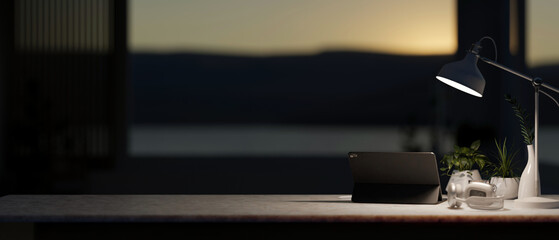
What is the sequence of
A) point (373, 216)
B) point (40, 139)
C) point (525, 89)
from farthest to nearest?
point (40, 139), point (525, 89), point (373, 216)

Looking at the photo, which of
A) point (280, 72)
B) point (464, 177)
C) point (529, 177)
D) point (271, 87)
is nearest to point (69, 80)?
point (271, 87)

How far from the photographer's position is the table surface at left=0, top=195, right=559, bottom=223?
221 cm

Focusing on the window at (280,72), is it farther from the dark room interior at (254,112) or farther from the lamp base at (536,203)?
the lamp base at (536,203)

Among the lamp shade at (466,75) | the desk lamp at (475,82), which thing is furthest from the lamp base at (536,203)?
the lamp shade at (466,75)

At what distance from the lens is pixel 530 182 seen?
2477 millimetres

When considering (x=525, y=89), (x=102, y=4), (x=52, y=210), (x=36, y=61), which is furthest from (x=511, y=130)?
(x=52, y=210)

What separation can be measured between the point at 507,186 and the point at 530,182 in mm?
163

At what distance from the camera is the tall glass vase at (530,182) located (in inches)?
96.7

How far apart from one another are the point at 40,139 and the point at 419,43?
5.02 metres

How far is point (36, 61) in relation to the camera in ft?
24.5

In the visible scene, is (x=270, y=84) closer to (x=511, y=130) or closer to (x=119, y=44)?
(x=119, y=44)

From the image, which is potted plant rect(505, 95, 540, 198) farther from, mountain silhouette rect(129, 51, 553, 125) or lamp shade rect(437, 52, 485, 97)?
mountain silhouette rect(129, 51, 553, 125)

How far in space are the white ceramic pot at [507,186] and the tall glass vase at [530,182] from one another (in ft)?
0.35

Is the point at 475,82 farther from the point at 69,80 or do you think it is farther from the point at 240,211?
the point at 69,80
